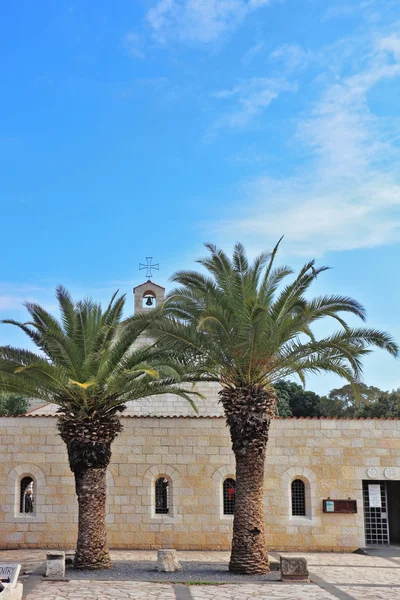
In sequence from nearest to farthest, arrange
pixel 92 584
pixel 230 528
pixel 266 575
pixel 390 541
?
pixel 92 584, pixel 266 575, pixel 230 528, pixel 390 541

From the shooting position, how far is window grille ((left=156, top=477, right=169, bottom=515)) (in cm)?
1884

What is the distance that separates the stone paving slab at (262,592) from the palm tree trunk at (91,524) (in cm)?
259

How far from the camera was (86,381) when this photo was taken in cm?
1445

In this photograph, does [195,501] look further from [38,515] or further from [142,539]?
[38,515]

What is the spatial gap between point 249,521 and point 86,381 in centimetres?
449

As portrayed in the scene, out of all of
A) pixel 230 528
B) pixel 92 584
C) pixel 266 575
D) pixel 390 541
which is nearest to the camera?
pixel 92 584

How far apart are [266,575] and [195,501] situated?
4555 mm

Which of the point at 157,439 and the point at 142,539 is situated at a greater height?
the point at 157,439

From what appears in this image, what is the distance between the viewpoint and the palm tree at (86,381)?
14.4m

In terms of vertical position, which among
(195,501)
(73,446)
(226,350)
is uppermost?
(226,350)

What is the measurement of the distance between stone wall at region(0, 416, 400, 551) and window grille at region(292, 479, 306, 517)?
218 millimetres

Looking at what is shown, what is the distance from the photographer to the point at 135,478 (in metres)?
18.7

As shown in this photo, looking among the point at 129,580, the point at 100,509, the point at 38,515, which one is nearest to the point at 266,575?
the point at 129,580

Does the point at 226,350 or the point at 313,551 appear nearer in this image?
the point at 226,350
